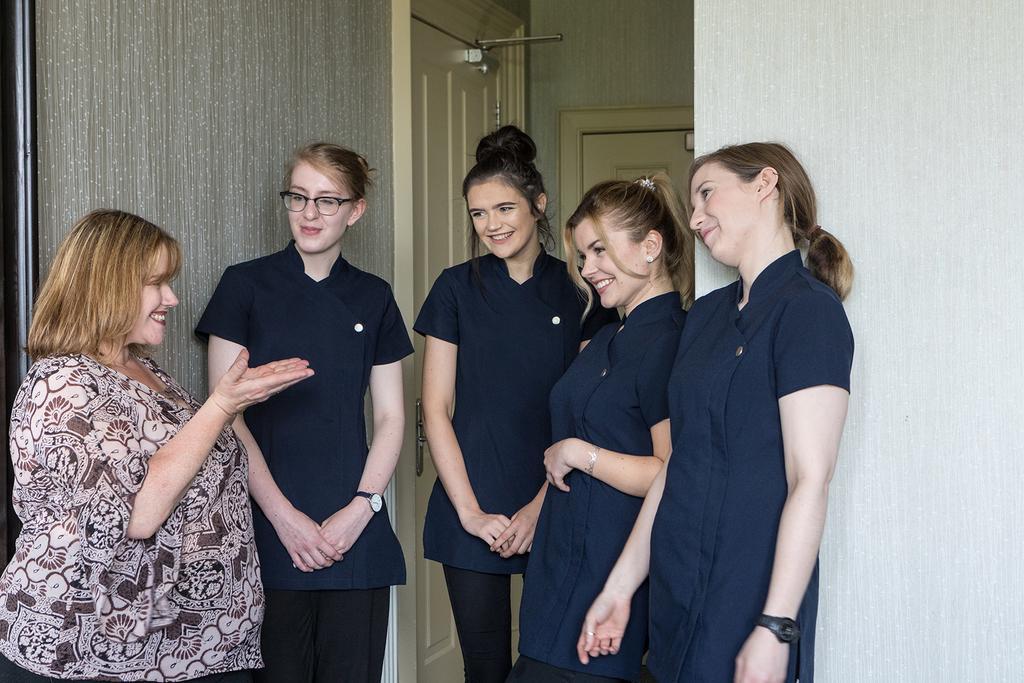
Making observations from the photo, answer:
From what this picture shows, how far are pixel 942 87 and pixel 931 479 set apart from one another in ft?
2.08

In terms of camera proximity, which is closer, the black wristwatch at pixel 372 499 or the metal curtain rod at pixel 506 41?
the black wristwatch at pixel 372 499

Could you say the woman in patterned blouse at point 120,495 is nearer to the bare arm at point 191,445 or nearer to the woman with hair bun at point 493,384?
the bare arm at point 191,445

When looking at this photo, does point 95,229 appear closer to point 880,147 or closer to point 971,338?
point 880,147

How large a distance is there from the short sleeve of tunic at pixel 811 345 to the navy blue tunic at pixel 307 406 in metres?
1.08

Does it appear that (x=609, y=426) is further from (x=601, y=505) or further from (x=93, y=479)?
(x=93, y=479)

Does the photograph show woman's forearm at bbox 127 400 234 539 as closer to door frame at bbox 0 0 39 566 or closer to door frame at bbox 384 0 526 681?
door frame at bbox 0 0 39 566

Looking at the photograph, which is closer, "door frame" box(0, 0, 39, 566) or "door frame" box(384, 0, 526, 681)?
"door frame" box(0, 0, 39, 566)

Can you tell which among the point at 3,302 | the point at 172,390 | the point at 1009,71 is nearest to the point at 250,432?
the point at 172,390

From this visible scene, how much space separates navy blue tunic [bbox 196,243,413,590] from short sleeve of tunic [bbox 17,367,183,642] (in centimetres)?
59

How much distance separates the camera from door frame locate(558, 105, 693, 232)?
14.9ft

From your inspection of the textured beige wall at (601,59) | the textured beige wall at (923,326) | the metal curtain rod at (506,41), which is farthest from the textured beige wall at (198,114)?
the textured beige wall at (601,59)

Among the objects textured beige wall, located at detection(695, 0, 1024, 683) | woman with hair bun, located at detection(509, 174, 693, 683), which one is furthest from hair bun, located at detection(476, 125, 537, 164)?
textured beige wall, located at detection(695, 0, 1024, 683)

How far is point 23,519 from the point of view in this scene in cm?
162

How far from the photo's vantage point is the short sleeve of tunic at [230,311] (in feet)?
7.23
